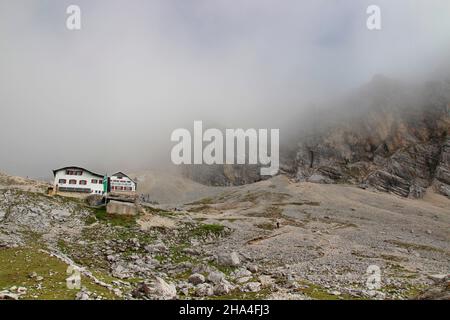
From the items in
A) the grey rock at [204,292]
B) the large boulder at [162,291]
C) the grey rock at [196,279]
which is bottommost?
the grey rock at [196,279]

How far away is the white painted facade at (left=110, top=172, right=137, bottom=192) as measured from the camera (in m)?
117

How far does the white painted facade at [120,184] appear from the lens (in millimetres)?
117125

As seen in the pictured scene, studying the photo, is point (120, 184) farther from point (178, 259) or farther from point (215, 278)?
point (215, 278)

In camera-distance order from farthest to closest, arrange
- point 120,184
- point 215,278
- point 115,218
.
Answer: point 120,184 < point 115,218 < point 215,278

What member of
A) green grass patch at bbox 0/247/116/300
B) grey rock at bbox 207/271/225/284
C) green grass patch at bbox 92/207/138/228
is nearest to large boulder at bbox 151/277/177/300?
green grass patch at bbox 0/247/116/300

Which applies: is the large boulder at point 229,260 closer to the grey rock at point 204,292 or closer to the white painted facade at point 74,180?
the grey rock at point 204,292

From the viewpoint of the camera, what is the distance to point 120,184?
11806 centimetres

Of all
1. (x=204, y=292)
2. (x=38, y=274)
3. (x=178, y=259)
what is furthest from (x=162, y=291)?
(x=178, y=259)

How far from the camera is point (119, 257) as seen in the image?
1751 inches

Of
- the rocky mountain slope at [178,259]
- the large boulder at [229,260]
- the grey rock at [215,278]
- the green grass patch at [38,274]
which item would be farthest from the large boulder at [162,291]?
the large boulder at [229,260]

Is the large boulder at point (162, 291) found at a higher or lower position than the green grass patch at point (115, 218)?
higher

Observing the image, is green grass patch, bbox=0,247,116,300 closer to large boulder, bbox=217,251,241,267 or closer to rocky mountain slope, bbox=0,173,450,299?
rocky mountain slope, bbox=0,173,450,299
